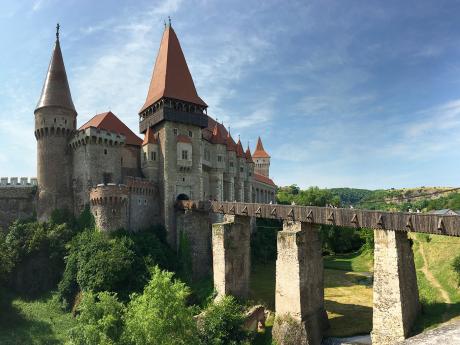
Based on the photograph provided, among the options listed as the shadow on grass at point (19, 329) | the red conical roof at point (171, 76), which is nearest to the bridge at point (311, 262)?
the shadow on grass at point (19, 329)

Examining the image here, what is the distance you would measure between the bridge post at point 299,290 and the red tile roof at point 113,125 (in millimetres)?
24153

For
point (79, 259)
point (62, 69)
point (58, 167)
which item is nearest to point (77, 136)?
point (58, 167)

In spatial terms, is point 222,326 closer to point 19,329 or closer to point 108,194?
point 19,329

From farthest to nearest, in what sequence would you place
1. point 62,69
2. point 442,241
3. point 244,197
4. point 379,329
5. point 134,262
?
1. point 244,197
2. point 62,69
3. point 442,241
4. point 134,262
5. point 379,329

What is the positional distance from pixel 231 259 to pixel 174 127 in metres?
16.7

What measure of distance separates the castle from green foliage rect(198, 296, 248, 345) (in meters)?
14.1

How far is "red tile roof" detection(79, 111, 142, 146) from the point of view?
40.4 metres

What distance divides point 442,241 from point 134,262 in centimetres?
2745

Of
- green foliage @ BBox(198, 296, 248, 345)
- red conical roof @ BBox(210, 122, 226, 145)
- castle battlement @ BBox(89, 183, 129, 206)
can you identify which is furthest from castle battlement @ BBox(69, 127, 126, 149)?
green foliage @ BBox(198, 296, 248, 345)

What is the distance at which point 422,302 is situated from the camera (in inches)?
810

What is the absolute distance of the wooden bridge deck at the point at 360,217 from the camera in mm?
17250

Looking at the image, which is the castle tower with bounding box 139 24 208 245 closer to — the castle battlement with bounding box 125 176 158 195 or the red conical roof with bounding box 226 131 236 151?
the castle battlement with bounding box 125 176 158 195

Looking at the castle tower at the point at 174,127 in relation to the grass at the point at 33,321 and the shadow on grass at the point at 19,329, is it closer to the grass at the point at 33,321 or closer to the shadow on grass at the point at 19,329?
the grass at the point at 33,321

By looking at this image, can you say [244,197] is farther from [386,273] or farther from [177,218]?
[386,273]
